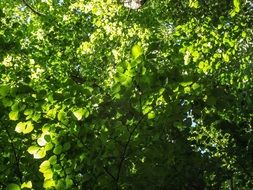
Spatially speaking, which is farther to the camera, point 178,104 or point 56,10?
point 56,10

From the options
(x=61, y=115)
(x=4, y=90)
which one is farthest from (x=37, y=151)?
(x=4, y=90)

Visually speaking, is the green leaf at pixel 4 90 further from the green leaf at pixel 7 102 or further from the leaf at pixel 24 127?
the leaf at pixel 24 127

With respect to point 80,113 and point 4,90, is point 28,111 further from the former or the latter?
point 80,113

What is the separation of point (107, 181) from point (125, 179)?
655mm

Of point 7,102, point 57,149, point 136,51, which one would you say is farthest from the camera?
point 57,149

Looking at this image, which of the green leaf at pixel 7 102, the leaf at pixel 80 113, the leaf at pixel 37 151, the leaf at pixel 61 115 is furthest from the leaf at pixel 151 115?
the green leaf at pixel 7 102

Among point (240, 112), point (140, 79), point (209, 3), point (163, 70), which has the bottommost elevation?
point (140, 79)

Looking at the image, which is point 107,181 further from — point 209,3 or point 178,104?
point 209,3

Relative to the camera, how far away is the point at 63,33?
17141 mm

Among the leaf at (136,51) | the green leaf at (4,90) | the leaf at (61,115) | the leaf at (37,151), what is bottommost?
the leaf at (37,151)

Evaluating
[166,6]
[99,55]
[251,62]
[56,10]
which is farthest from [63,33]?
[251,62]

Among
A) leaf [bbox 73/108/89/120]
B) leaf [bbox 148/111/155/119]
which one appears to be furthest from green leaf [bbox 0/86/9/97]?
leaf [bbox 148/111/155/119]

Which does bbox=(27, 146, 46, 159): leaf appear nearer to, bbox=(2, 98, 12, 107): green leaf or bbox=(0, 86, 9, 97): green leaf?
bbox=(2, 98, 12, 107): green leaf

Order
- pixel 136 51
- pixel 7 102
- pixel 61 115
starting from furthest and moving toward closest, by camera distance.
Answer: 1. pixel 61 115
2. pixel 7 102
3. pixel 136 51
